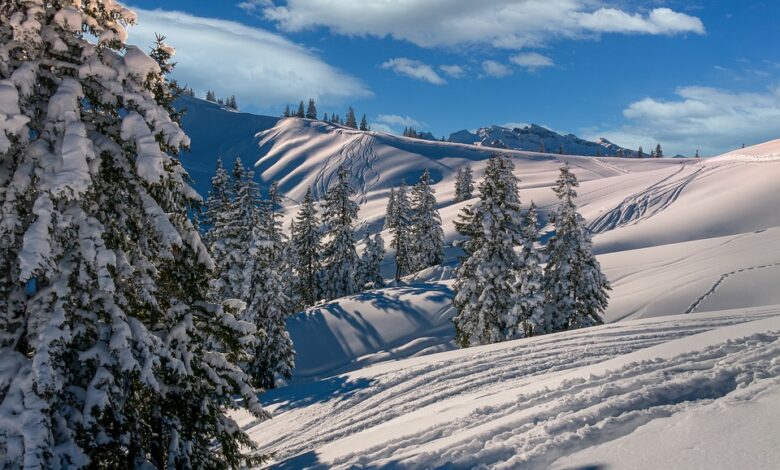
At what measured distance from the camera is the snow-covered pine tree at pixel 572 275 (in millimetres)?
26422

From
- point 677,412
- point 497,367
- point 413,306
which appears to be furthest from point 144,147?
point 413,306

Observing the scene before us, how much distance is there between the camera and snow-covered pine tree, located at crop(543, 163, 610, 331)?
2642 centimetres

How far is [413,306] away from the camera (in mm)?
40156

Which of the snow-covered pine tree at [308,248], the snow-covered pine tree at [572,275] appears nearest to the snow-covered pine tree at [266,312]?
the snow-covered pine tree at [572,275]

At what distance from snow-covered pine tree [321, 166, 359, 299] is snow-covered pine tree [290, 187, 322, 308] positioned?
3.63 feet

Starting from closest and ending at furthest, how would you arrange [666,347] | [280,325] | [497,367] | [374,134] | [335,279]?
[666,347] → [497,367] → [280,325] → [335,279] → [374,134]

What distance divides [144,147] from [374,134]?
178 metres

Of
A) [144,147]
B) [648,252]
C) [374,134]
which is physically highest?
[374,134]

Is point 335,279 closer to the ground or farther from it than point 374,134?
closer to the ground

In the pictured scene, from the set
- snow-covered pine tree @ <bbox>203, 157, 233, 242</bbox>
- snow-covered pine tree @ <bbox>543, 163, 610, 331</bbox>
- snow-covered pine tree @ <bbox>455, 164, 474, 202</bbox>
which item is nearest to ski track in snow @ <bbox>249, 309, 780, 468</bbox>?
snow-covered pine tree @ <bbox>543, 163, 610, 331</bbox>

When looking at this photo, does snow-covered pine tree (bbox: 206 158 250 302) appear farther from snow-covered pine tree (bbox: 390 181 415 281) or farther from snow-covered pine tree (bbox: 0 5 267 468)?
snow-covered pine tree (bbox: 390 181 415 281)

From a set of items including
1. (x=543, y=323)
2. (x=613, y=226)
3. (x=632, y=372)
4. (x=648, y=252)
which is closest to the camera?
(x=632, y=372)

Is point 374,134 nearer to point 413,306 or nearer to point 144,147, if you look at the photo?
point 413,306

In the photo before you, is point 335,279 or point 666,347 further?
point 335,279
